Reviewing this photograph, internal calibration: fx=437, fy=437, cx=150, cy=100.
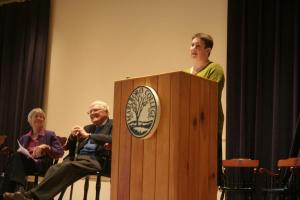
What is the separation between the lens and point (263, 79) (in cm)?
457

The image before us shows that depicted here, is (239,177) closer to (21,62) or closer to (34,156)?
(34,156)

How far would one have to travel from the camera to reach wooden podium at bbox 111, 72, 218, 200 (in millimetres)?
1869

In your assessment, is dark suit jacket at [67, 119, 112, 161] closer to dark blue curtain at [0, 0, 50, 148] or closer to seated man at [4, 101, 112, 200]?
seated man at [4, 101, 112, 200]

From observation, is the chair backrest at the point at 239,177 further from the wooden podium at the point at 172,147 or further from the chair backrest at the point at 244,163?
the wooden podium at the point at 172,147

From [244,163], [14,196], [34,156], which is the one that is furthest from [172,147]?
[34,156]

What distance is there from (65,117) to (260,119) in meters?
2.92

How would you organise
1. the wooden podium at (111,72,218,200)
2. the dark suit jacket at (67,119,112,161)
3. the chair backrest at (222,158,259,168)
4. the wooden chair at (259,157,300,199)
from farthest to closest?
1. the chair backrest at (222,158,259,168)
2. the dark suit jacket at (67,119,112,161)
3. the wooden chair at (259,157,300,199)
4. the wooden podium at (111,72,218,200)

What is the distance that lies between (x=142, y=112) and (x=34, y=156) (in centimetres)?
250

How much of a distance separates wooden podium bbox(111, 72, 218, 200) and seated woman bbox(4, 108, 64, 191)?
218cm

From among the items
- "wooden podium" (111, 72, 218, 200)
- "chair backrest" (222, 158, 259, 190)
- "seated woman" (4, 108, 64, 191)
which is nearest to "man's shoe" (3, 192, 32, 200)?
"seated woman" (4, 108, 64, 191)

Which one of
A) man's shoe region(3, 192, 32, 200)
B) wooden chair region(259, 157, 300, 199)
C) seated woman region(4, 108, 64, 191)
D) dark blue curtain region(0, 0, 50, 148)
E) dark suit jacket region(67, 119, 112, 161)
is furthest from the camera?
dark blue curtain region(0, 0, 50, 148)

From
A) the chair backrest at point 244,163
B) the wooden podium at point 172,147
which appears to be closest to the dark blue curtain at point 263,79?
the chair backrest at point 244,163

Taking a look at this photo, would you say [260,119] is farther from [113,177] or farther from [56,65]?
[56,65]

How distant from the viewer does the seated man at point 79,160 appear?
324 centimetres
